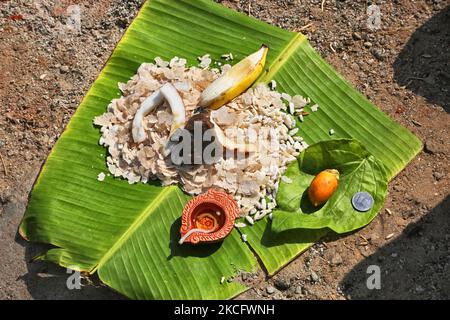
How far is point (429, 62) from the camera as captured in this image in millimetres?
3809

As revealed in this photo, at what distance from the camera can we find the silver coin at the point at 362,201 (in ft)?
11.2

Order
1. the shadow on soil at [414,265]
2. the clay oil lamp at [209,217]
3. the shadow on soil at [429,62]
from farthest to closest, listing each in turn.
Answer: the shadow on soil at [429,62]
the shadow on soil at [414,265]
the clay oil lamp at [209,217]

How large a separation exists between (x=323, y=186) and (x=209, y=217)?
2.19ft

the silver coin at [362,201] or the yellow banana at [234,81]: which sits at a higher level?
the yellow banana at [234,81]

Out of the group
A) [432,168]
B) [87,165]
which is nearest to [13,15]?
[87,165]

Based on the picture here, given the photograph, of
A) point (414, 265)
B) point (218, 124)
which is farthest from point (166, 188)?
point (414, 265)

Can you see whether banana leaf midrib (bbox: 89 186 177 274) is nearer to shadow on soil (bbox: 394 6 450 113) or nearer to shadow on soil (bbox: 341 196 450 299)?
shadow on soil (bbox: 341 196 450 299)

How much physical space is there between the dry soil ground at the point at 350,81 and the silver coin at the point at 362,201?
16 centimetres

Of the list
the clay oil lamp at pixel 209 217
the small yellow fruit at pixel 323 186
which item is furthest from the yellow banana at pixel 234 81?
the small yellow fruit at pixel 323 186

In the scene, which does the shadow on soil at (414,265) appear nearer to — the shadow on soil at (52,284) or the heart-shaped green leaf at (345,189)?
the heart-shaped green leaf at (345,189)

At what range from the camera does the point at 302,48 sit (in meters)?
3.63

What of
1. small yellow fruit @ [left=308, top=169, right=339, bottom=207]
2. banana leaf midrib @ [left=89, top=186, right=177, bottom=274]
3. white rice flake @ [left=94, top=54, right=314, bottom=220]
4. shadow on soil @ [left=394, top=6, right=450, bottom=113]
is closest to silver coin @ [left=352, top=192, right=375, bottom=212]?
small yellow fruit @ [left=308, top=169, right=339, bottom=207]

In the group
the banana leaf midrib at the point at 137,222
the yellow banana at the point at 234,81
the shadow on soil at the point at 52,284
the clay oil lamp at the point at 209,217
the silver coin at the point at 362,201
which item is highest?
the yellow banana at the point at 234,81

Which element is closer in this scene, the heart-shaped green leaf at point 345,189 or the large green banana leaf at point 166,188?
the large green banana leaf at point 166,188
